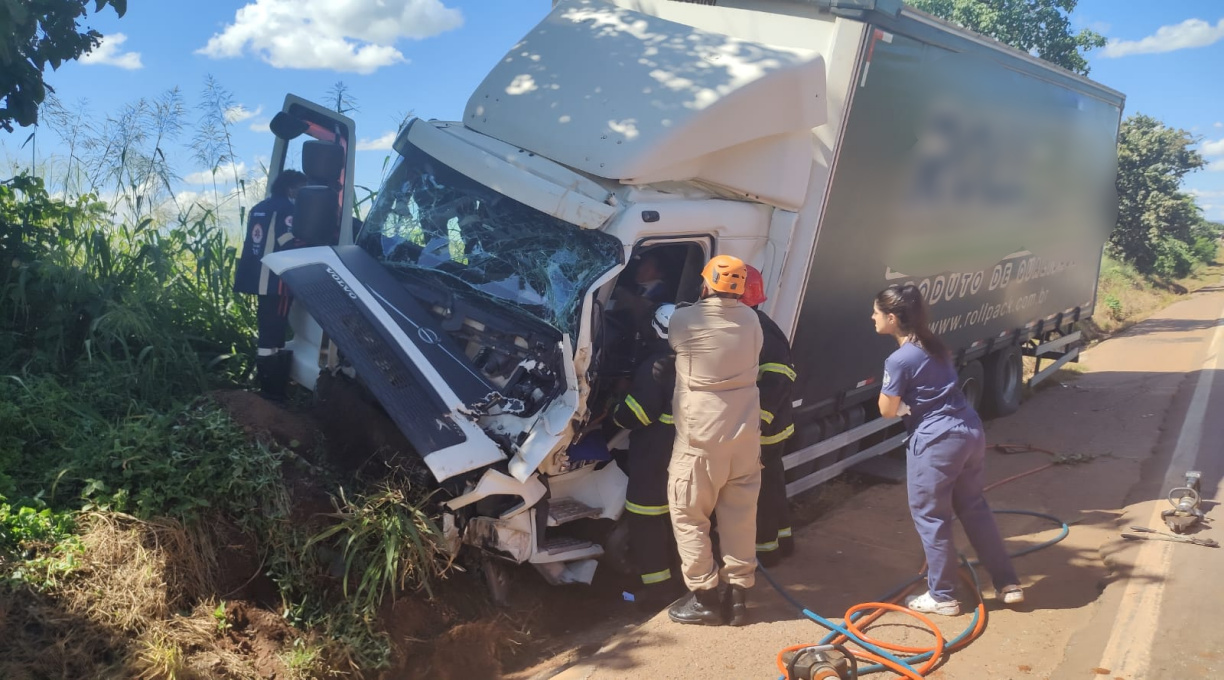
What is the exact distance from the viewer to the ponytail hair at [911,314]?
4.57 m

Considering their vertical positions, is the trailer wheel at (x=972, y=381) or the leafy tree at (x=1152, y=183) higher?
the leafy tree at (x=1152, y=183)

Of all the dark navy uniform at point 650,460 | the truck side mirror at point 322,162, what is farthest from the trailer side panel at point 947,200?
the truck side mirror at point 322,162

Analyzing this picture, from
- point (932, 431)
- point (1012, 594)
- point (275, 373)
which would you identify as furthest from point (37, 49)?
point (1012, 594)

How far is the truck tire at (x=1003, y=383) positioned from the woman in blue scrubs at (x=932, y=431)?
499 cm

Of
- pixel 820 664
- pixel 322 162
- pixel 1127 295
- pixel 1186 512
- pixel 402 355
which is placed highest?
pixel 1127 295

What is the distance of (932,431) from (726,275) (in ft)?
4.25

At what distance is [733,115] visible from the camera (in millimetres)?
5168

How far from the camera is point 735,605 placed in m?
4.74

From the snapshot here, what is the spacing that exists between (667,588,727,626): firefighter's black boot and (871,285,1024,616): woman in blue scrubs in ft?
3.45

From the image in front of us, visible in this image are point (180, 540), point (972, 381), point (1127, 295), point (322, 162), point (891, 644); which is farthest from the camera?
point (1127, 295)

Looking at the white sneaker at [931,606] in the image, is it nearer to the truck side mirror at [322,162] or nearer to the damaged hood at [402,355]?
the damaged hood at [402,355]

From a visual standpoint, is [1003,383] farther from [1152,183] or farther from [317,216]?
[1152,183]

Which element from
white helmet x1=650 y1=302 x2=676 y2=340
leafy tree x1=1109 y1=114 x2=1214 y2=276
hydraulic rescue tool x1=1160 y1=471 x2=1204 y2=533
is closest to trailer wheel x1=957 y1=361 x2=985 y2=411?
hydraulic rescue tool x1=1160 y1=471 x2=1204 y2=533

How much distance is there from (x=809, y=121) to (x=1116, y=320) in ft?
55.0
